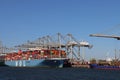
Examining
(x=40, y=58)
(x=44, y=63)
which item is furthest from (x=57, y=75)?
(x=40, y=58)

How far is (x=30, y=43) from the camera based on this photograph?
598 ft

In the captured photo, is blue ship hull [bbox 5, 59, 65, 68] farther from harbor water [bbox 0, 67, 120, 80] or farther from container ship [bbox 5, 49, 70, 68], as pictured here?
harbor water [bbox 0, 67, 120, 80]

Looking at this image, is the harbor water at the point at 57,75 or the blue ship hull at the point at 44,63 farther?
the blue ship hull at the point at 44,63

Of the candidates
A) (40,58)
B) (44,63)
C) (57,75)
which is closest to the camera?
(57,75)

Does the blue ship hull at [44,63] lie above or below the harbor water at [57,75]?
above

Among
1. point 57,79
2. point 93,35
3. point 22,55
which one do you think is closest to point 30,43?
point 22,55

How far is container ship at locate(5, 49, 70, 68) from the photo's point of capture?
151875 mm

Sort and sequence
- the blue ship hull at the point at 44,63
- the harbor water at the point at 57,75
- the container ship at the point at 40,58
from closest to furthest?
the harbor water at the point at 57,75, the blue ship hull at the point at 44,63, the container ship at the point at 40,58

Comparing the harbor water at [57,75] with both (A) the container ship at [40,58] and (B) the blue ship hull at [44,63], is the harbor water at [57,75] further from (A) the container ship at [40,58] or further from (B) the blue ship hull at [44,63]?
(A) the container ship at [40,58]

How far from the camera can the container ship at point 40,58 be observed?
498 feet

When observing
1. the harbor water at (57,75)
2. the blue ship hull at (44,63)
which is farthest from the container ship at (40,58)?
the harbor water at (57,75)

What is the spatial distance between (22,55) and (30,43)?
1224 cm

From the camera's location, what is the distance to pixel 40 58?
509 ft

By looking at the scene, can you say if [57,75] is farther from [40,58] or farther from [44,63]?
[40,58]
